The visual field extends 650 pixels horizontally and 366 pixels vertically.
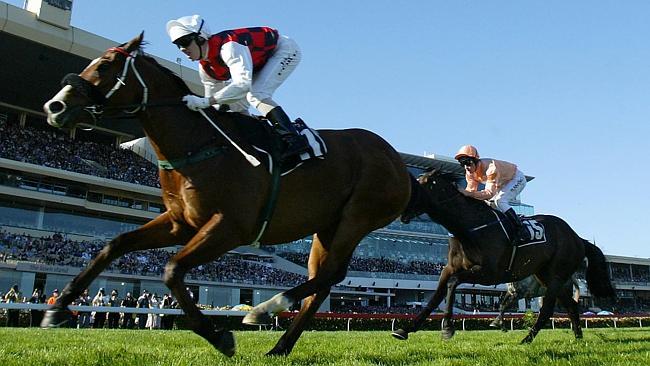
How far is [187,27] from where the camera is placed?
4.55 metres

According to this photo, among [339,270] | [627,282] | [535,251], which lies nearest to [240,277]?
[535,251]

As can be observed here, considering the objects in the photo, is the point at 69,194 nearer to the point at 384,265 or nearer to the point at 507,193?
the point at 384,265

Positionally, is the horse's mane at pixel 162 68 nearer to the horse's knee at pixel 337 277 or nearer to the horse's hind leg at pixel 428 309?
the horse's knee at pixel 337 277

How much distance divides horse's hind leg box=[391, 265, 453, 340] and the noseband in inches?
157

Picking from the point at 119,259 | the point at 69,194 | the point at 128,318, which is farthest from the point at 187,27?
the point at 69,194

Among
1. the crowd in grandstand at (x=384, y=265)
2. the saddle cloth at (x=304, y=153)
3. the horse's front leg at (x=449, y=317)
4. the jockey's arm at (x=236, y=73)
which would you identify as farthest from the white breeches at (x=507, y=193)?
the crowd in grandstand at (x=384, y=265)

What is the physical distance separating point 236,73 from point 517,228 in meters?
5.55

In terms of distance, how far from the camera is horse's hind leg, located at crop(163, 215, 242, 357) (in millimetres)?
3924

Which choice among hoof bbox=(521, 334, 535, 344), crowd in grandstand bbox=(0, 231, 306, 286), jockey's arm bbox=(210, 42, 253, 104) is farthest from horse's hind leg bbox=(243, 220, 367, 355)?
crowd in grandstand bbox=(0, 231, 306, 286)

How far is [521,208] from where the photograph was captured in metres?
75.8

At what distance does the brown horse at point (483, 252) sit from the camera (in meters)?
7.88

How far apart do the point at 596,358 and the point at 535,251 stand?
4449 millimetres

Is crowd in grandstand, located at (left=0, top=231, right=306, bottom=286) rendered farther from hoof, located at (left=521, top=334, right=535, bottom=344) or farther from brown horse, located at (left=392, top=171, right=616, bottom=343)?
hoof, located at (left=521, top=334, right=535, bottom=344)

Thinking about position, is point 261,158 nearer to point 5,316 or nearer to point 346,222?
point 346,222
